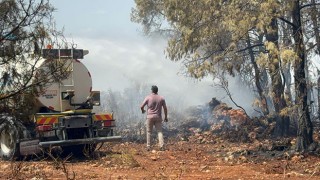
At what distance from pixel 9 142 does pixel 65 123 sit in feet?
5.32

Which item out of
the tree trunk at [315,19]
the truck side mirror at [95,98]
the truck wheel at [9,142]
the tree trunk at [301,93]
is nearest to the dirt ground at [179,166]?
the truck wheel at [9,142]

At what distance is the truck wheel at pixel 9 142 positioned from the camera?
11078 mm

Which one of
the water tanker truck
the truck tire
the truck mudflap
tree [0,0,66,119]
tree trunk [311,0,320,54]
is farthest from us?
tree trunk [311,0,320,54]

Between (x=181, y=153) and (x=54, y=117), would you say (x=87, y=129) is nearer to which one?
(x=54, y=117)

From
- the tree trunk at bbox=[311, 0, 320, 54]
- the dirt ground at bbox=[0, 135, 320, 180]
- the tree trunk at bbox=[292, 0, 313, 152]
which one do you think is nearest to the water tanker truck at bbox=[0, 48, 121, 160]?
the dirt ground at bbox=[0, 135, 320, 180]

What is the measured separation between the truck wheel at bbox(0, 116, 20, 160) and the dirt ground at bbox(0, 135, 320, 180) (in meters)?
0.38

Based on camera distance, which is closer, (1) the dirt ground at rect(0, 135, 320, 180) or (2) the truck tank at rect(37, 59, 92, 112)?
(1) the dirt ground at rect(0, 135, 320, 180)

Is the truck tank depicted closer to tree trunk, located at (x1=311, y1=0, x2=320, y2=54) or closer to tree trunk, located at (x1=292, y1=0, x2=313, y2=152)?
tree trunk, located at (x1=292, y1=0, x2=313, y2=152)

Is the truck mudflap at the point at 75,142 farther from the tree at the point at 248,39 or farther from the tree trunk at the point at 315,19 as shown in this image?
the tree trunk at the point at 315,19

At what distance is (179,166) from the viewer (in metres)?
9.58

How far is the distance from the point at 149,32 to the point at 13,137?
48.6 feet

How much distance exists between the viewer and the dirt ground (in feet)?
26.7

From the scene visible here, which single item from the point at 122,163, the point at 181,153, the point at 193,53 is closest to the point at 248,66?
the point at 193,53

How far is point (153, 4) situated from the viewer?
21594 mm
